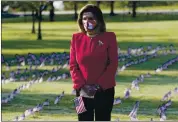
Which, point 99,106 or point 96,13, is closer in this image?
point 99,106

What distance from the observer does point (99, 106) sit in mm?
4750

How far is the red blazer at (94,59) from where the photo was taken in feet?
15.4

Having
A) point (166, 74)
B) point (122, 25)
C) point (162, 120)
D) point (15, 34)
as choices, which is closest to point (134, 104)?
point (162, 120)

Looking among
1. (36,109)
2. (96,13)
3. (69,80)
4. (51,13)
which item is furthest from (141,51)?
(96,13)

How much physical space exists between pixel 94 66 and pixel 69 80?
6562 mm

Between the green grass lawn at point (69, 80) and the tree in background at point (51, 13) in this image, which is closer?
the green grass lawn at point (69, 80)

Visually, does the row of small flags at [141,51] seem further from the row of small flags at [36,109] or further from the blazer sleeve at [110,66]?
the blazer sleeve at [110,66]

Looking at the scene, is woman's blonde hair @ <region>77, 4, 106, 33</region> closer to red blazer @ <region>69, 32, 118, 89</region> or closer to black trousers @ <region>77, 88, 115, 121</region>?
red blazer @ <region>69, 32, 118, 89</region>

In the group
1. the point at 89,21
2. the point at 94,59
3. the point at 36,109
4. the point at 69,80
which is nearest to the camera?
the point at 94,59

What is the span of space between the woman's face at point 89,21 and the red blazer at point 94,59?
0.29 feet

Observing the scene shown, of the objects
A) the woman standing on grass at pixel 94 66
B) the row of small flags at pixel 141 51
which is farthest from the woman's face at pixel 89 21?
the row of small flags at pixel 141 51

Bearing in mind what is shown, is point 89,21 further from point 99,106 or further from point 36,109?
point 36,109

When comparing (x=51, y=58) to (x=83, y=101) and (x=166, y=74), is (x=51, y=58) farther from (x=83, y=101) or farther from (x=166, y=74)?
(x=83, y=101)

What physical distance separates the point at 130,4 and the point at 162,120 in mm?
11821
